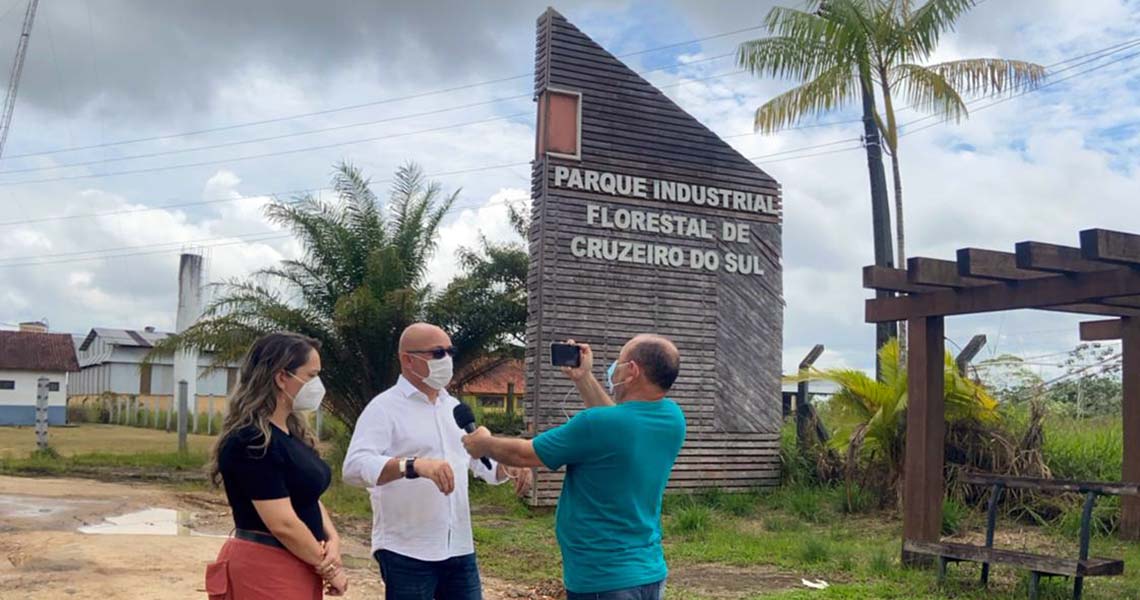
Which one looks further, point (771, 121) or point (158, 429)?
point (158, 429)

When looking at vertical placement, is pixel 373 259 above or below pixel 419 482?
above

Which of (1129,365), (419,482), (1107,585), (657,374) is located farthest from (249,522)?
(1129,365)

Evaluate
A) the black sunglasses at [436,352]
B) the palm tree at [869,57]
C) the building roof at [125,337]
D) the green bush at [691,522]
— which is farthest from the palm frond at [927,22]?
the building roof at [125,337]

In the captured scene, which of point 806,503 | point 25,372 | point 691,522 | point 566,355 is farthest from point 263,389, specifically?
point 25,372

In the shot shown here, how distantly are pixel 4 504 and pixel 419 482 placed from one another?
11025 millimetres

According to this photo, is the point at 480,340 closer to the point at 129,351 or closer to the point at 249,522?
the point at 249,522

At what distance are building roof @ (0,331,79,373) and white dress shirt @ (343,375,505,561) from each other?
44.7 m

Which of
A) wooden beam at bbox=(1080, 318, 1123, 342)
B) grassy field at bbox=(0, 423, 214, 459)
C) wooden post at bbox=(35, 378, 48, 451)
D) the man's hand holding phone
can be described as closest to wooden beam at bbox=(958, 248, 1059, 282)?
wooden beam at bbox=(1080, 318, 1123, 342)

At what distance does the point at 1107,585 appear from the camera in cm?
834

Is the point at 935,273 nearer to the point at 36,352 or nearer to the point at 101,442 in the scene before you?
the point at 101,442

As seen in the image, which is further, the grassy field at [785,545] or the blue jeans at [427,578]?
the grassy field at [785,545]

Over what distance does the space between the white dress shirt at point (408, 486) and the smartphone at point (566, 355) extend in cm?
48

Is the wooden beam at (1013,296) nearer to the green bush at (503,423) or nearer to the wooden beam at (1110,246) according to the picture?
the wooden beam at (1110,246)

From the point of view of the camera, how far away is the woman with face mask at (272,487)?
3566mm
